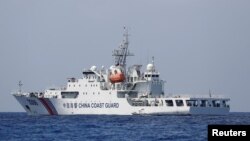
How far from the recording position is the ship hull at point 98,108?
101 metres

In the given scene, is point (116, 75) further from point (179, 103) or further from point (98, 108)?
point (179, 103)

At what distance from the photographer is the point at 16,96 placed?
114 metres

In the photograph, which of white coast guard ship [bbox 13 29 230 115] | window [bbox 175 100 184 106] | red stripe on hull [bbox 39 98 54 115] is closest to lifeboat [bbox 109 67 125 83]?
white coast guard ship [bbox 13 29 230 115]

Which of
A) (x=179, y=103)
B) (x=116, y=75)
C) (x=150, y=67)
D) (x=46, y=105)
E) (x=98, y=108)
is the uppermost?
(x=150, y=67)

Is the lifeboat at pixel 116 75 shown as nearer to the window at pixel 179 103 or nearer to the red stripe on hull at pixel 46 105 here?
the window at pixel 179 103

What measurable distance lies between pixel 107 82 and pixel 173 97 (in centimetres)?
1099

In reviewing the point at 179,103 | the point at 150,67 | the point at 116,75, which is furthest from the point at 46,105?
the point at 179,103

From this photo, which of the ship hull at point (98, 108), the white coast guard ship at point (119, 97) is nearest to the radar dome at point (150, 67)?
the white coast guard ship at point (119, 97)

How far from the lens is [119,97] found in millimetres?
104812

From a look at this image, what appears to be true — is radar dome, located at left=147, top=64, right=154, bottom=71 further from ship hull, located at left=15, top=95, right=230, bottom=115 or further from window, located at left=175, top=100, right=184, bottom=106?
window, located at left=175, top=100, right=184, bottom=106

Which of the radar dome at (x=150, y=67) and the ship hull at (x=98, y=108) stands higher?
the radar dome at (x=150, y=67)

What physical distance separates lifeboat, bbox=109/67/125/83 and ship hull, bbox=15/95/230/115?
3345mm

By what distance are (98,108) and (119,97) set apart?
3.44m

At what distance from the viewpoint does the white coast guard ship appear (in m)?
101
